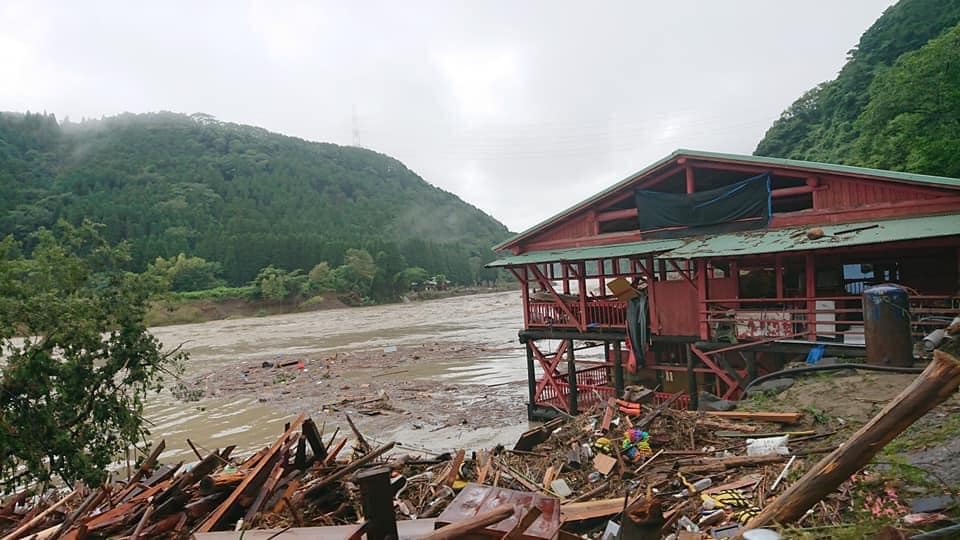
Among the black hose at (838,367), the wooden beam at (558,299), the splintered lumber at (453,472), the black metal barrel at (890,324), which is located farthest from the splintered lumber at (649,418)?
the wooden beam at (558,299)

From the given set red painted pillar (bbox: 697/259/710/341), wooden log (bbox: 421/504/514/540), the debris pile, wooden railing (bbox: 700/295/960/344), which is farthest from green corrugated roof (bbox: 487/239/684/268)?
wooden log (bbox: 421/504/514/540)

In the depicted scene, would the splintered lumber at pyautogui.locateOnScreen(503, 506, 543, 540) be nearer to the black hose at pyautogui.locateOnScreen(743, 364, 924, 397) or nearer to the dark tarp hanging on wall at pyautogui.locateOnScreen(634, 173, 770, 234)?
the black hose at pyautogui.locateOnScreen(743, 364, 924, 397)

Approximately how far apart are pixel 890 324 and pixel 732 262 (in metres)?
5.28

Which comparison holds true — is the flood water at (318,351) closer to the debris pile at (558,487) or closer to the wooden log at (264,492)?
the debris pile at (558,487)

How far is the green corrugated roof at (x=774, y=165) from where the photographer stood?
10867mm

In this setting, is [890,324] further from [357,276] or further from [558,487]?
[357,276]

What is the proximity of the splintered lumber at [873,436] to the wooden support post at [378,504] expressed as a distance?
A: 245 centimetres

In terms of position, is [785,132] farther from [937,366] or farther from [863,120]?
[937,366]

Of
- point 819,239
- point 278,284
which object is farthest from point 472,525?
point 278,284

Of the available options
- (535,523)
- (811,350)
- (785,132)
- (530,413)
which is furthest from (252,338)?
(785,132)

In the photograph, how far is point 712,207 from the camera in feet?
44.6

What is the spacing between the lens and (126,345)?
11266 mm

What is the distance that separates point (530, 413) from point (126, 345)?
10890 mm

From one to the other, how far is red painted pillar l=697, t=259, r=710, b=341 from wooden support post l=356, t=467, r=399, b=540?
11.1 m
